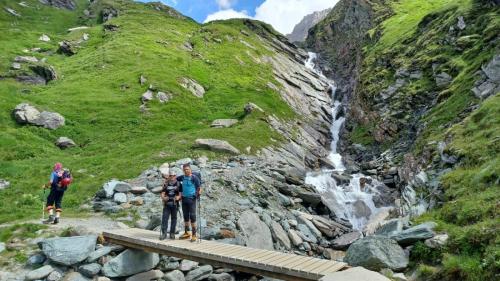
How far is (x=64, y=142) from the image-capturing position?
47.9 m

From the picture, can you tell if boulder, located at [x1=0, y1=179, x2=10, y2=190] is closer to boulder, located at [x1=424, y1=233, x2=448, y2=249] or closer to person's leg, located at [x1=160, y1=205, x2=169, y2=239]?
person's leg, located at [x1=160, y1=205, x2=169, y2=239]

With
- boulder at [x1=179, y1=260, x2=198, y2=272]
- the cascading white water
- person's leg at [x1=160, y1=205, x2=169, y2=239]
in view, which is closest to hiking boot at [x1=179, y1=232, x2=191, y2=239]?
person's leg at [x1=160, y1=205, x2=169, y2=239]

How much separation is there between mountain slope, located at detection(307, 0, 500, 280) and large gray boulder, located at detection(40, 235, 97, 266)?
45.5ft

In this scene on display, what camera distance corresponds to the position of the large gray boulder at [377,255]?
15.4 metres

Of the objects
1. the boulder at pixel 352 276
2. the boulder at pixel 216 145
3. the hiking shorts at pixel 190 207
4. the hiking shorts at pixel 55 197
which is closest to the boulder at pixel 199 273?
the hiking shorts at pixel 190 207

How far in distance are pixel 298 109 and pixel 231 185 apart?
58.6m

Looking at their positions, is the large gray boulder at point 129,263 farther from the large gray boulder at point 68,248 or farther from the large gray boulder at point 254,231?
the large gray boulder at point 254,231

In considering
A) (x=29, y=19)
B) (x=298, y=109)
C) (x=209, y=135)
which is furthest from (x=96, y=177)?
(x=29, y=19)

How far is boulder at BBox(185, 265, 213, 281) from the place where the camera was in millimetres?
18906

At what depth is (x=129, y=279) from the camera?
1831 centimetres

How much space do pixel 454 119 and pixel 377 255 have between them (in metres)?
34.3

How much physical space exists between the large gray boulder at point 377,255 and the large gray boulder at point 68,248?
1137 centimetres

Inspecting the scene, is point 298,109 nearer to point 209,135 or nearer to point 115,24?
point 209,135

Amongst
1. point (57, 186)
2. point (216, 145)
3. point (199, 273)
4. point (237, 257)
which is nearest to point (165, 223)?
point (199, 273)
